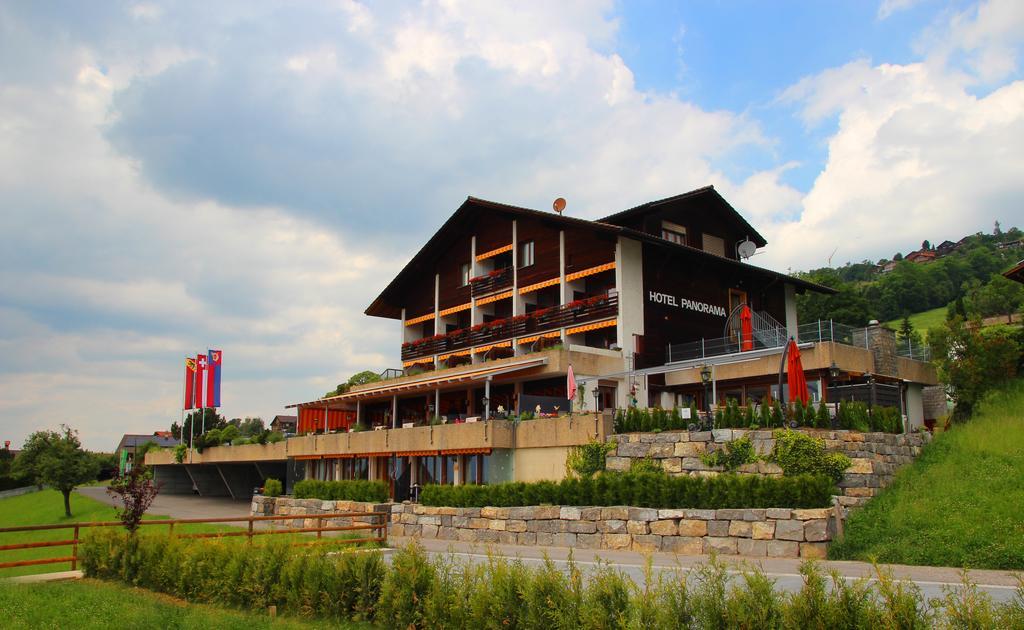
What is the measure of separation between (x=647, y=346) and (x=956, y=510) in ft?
54.3

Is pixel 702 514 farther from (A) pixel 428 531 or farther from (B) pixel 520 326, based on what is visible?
(B) pixel 520 326

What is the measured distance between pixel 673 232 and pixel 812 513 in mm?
20550

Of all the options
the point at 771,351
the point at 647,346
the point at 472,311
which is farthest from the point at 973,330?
the point at 472,311

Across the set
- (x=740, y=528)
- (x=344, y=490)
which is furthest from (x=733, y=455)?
(x=344, y=490)

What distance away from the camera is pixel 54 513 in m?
55.9

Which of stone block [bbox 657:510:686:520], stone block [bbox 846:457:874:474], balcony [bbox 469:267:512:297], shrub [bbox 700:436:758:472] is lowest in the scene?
stone block [bbox 657:510:686:520]

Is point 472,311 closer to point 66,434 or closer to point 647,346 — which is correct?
point 647,346

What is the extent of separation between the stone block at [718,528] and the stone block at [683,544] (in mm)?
358

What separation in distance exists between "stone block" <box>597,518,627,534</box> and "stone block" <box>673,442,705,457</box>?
7.73 feet

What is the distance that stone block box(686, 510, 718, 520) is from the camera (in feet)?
62.0

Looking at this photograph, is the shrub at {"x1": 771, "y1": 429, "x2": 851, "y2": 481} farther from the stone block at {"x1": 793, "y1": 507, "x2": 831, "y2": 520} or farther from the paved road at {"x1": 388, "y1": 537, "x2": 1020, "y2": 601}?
the paved road at {"x1": 388, "y1": 537, "x2": 1020, "y2": 601}

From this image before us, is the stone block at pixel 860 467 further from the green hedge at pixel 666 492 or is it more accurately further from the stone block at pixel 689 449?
the stone block at pixel 689 449

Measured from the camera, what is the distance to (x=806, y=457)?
19.0 m

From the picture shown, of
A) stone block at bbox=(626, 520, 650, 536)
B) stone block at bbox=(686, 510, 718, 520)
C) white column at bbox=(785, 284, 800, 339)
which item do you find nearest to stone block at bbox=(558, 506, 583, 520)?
stone block at bbox=(626, 520, 650, 536)
